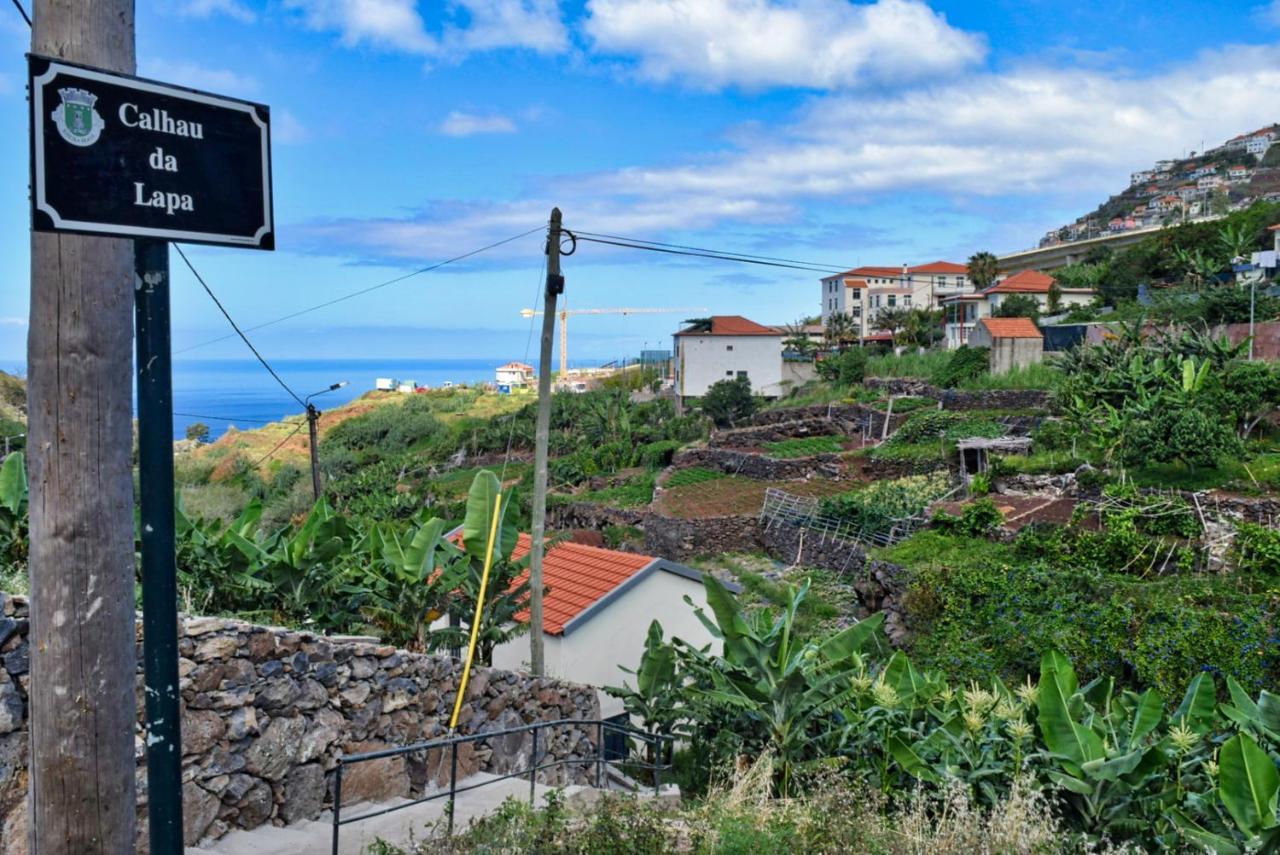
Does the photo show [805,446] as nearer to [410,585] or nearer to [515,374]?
[410,585]

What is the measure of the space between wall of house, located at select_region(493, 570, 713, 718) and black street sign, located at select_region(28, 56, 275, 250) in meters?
11.8

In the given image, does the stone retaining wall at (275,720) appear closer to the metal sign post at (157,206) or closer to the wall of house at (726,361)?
the metal sign post at (157,206)

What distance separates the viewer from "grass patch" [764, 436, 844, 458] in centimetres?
3562

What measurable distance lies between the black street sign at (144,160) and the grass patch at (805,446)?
32.0m

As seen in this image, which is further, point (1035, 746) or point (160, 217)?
point (1035, 746)

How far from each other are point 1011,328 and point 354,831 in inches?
1483

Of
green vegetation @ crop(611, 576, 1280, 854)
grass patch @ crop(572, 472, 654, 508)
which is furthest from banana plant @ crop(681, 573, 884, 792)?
grass patch @ crop(572, 472, 654, 508)

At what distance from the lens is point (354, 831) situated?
6.67 metres

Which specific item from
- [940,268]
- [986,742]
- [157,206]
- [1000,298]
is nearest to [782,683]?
[986,742]

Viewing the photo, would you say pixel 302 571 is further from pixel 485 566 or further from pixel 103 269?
pixel 103 269

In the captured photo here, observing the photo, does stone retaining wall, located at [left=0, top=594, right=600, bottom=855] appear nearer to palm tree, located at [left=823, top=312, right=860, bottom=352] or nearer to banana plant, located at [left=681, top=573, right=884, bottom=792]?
banana plant, located at [left=681, top=573, right=884, bottom=792]

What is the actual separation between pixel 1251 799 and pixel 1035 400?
3006cm

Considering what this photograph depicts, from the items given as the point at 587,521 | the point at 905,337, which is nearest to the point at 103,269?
the point at 587,521

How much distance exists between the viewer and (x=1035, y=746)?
8.05 metres
